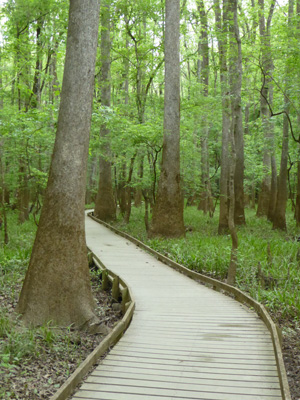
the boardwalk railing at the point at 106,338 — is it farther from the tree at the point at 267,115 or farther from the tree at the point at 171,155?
the tree at the point at 267,115

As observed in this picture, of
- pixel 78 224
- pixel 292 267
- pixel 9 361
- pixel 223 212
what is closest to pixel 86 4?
pixel 78 224

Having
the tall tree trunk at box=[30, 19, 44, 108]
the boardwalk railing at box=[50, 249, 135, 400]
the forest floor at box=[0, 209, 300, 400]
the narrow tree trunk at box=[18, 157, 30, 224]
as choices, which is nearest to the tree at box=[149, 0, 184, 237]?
the forest floor at box=[0, 209, 300, 400]

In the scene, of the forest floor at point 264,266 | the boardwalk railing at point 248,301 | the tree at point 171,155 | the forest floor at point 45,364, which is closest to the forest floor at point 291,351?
the forest floor at point 264,266

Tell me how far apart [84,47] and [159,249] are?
7.97m

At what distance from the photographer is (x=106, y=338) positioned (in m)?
5.84

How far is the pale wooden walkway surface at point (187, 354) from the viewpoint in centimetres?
448

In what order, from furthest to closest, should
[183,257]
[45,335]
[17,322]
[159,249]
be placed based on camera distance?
1. [159,249]
2. [183,257]
3. [17,322]
4. [45,335]

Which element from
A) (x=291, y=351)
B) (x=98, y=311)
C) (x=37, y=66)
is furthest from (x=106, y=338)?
(x=37, y=66)

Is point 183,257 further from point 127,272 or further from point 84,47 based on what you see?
point 84,47

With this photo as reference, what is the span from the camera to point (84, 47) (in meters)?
7.55

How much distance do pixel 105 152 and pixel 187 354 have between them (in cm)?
1570

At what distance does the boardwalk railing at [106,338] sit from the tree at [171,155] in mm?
4849

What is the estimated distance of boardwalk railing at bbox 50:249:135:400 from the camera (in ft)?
14.6

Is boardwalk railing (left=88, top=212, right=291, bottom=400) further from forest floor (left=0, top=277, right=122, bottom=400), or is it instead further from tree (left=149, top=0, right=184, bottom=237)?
forest floor (left=0, top=277, right=122, bottom=400)
